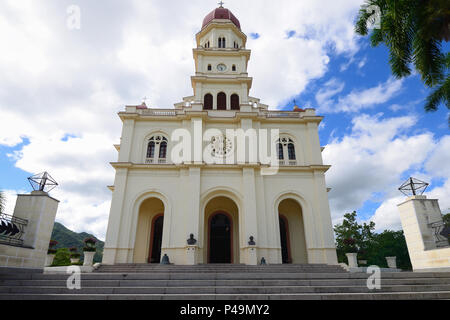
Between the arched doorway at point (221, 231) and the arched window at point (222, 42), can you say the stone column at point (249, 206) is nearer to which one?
the arched doorway at point (221, 231)

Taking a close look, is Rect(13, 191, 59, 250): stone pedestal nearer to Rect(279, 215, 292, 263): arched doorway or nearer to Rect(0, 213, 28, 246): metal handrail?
Rect(0, 213, 28, 246): metal handrail

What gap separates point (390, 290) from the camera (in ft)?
24.8

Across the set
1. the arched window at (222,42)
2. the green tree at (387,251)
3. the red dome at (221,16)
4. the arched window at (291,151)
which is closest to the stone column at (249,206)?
the arched window at (291,151)

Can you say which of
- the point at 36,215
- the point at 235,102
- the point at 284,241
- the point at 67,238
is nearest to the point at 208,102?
the point at 235,102

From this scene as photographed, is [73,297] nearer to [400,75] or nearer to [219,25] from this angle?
[400,75]

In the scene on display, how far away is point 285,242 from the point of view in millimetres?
17672

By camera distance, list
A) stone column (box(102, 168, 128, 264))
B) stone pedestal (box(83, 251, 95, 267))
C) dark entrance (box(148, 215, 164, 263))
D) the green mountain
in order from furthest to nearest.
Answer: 1. the green mountain
2. dark entrance (box(148, 215, 164, 263))
3. stone column (box(102, 168, 128, 264))
4. stone pedestal (box(83, 251, 95, 267))

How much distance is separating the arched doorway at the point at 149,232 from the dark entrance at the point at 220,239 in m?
3.81

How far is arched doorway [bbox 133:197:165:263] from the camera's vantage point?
1661cm

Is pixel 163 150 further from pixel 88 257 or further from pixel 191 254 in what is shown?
pixel 88 257

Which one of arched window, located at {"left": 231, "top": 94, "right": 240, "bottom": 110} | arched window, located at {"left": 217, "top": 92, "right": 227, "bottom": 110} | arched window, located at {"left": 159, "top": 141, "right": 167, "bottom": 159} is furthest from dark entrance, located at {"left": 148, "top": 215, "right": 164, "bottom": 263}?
arched window, located at {"left": 231, "top": 94, "right": 240, "bottom": 110}

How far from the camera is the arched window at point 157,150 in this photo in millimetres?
18000

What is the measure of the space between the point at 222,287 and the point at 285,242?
11.3 m
